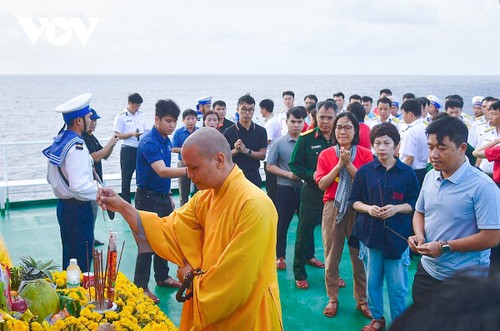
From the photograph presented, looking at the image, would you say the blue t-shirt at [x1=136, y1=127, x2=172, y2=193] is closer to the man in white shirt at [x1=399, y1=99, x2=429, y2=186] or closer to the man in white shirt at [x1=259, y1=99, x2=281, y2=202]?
the man in white shirt at [x1=259, y1=99, x2=281, y2=202]

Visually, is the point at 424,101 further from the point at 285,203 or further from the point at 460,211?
the point at 460,211

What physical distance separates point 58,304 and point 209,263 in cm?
75

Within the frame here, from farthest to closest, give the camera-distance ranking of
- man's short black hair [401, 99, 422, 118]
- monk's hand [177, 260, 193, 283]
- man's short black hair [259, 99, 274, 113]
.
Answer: man's short black hair [259, 99, 274, 113] < man's short black hair [401, 99, 422, 118] < monk's hand [177, 260, 193, 283]

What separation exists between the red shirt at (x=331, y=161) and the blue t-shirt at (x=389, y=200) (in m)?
0.56

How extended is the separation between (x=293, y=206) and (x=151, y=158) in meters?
1.71

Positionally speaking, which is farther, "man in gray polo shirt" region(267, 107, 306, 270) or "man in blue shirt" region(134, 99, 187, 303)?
"man in gray polo shirt" region(267, 107, 306, 270)

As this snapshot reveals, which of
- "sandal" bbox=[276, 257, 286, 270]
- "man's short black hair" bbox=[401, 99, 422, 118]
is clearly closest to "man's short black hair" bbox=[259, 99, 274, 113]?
"man's short black hair" bbox=[401, 99, 422, 118]

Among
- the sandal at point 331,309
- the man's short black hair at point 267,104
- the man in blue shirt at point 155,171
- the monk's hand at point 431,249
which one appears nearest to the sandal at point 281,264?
the sandal at point 331,309

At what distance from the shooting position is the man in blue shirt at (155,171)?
4816 millimetres

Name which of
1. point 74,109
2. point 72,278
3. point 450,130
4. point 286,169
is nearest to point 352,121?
point 286,169

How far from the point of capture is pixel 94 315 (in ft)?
8.04

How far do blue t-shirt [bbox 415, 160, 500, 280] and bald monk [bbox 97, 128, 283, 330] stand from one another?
3.78ft

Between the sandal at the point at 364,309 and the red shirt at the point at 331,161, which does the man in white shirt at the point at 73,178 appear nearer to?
the red shirt at the point at 331,161

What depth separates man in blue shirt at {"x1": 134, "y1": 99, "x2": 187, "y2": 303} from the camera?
4816 millimetres
